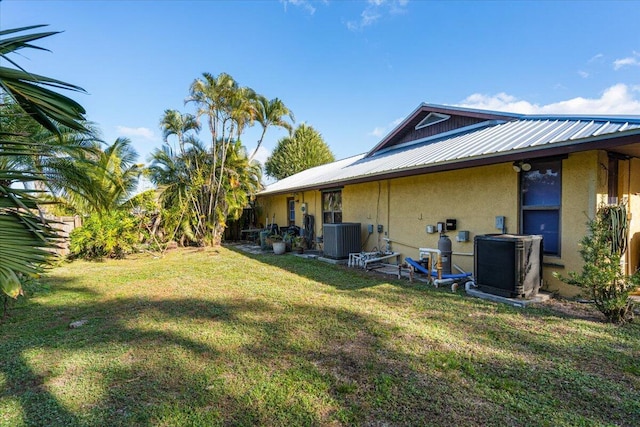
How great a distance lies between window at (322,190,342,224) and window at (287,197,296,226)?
111 inches

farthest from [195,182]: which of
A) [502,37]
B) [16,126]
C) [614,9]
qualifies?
[614,9]

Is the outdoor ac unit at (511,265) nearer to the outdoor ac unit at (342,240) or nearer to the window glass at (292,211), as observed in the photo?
the outdoor ac unit at (342,240)

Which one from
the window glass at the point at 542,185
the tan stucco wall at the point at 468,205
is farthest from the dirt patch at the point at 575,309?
the window glass at the point at 542,185

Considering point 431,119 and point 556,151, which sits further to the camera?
point 431,119

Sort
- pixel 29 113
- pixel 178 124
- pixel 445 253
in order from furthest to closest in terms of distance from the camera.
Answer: pixel 178 124, pixel 445 253, pixel 29 113

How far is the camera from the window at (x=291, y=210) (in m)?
15.0

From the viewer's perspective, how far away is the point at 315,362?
10.8 feet

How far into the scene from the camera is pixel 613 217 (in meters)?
4.94

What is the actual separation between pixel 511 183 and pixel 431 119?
14.7 ft

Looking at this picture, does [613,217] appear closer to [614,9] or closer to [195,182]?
[614,9]

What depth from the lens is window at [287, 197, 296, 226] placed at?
15.0 metres

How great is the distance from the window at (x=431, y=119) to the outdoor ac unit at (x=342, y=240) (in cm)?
388

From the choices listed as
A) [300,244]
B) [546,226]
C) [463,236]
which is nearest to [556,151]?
[546,226]

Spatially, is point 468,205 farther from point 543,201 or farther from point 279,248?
point 279,248
